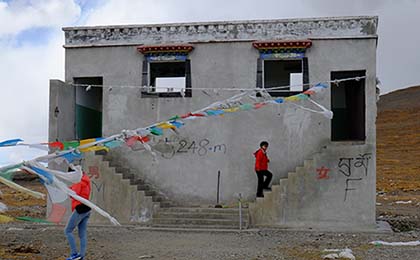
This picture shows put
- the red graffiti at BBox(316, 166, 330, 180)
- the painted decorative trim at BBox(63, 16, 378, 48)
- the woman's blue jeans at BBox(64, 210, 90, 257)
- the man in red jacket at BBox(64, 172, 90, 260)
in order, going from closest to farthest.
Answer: the man in red jacket at BBox(64, 172, 90, 260)
the woman's blue jeans at BBox(64, 210, 90, 257)
the red graffiti at BBox(316, 166, 330, 180)
the painted decorative trim at BBox(63, 16, 378, 48)

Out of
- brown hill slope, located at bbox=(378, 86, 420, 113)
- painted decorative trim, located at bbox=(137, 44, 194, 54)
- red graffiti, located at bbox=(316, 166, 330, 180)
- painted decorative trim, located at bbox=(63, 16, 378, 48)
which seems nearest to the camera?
red graffiti, located at bbox=(316, 166, 330, 180)

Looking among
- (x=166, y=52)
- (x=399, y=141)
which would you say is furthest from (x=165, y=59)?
(x=399, y=141)

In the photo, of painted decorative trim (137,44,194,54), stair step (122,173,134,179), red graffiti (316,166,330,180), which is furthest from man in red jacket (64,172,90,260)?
painted decorative trim (137,44,194,54)

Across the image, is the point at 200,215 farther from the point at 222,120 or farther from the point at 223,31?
the point at 223,31

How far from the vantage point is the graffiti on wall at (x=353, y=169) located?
1530 cm

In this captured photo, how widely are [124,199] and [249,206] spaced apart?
3.33 metres

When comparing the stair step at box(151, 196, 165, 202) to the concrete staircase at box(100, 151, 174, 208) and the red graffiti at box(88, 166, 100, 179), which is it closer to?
the concrete staircase at box(100, 151, 174, 208)

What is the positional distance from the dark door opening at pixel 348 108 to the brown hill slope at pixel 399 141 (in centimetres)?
1427

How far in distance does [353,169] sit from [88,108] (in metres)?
8.39

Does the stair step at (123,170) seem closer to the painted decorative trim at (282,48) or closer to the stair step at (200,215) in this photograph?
the stair step at (200,215)

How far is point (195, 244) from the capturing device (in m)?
12.7

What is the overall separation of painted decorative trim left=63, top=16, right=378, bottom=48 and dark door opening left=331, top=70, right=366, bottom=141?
1219 mm

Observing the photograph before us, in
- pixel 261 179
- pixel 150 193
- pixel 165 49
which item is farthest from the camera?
pixel 165 49

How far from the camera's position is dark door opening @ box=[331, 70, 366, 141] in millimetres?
16703
